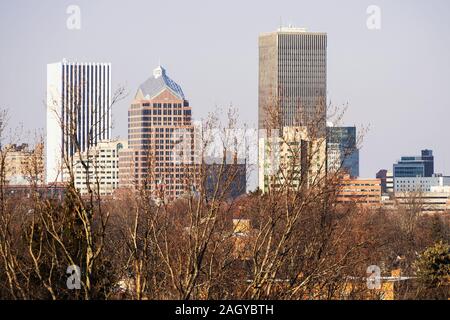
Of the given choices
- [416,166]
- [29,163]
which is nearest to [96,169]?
[29,163]

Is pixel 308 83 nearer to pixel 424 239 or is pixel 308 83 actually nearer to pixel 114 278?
pixel 424 239

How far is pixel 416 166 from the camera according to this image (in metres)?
170

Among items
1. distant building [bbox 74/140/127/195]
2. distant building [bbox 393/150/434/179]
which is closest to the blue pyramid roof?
distant building [bbox 74/140/127/195]

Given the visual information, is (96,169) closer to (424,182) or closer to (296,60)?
(296,60)

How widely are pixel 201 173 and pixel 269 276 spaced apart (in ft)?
5.10

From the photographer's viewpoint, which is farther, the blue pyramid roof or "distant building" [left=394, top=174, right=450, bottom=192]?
"distant building" [left=394, top=174, right=450, bottom=192]

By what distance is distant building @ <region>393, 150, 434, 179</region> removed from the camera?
16725 cm

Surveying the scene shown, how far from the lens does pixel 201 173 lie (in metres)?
14.2

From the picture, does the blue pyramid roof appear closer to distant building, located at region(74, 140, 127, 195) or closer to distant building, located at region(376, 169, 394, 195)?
distant building, located at region(74, 140, 127, 195)

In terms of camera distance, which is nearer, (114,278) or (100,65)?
(114,278)

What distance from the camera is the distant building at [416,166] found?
167250 millimetres

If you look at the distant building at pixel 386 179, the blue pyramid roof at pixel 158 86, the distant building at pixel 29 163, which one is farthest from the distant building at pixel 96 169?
the distant building at pixel 386 179

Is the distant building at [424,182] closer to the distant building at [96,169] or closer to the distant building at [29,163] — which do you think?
the distant building at [96,169]
